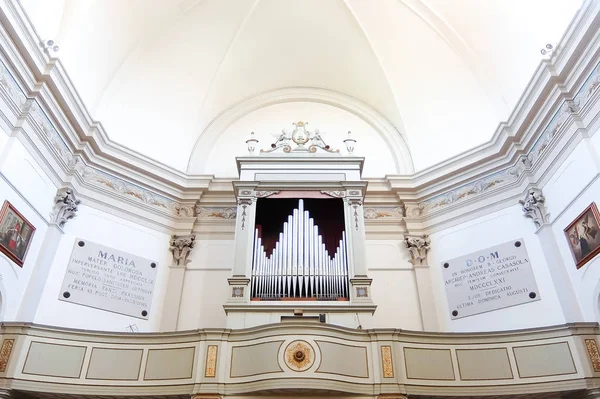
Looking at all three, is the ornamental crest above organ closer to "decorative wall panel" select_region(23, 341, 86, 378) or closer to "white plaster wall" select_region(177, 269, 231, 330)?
"white plaster wall" select_region(177, 269, 231, 330)

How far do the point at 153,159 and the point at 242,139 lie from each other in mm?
2718

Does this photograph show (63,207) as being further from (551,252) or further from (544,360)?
(551,252)

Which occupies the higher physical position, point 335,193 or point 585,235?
point 335,193

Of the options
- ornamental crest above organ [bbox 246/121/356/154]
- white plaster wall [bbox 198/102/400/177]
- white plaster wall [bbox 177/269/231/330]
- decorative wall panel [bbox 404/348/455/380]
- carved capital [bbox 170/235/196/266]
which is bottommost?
decorative wall panel [bbox 404/348/455/380]

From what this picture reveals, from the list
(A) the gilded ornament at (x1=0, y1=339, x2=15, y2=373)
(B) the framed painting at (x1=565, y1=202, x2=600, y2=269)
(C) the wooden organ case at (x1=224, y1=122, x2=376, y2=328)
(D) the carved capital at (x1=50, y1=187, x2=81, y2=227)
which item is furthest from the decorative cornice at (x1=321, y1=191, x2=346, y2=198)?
(A) the gilded ornament at (x1=0, y1=339, x2=15, y2=373)

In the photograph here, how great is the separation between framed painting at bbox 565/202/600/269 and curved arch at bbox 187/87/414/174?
14.6 ft

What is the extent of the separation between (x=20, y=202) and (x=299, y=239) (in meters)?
4.85

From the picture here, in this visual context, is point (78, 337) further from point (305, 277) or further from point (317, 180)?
point (317, 180)

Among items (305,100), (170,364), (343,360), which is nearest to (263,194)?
(170,364)

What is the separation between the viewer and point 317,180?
10227mm

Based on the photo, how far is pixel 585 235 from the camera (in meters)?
7.96

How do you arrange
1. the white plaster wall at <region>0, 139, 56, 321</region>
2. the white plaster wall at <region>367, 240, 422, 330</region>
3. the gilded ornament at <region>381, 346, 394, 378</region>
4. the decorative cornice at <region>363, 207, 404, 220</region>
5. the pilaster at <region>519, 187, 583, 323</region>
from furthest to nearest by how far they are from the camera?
the decorative cornice at <region>363, 207, 404, 220</region> < the white plaster wall at <region>367, 240, 422, 330</region> < the pilaster at <region>519, 187, 583, 323</region> < the white plaster wall at <region>0, 139, 56, 321</region> < the gilded ornament at <region>381, 346, 394, 378</region>

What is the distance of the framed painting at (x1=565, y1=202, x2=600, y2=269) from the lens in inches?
303

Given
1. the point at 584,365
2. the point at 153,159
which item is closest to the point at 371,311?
the point at 584,365
